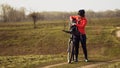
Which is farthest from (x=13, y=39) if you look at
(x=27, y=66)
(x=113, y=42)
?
(x=27, y=66)

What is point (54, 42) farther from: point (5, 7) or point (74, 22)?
Result: point (5, 7)

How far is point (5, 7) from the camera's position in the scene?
161000mm

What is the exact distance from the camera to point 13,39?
5544cm

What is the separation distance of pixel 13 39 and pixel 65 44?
11754 mm

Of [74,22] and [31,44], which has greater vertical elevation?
[74,22]

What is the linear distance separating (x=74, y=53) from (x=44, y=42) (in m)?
37.7

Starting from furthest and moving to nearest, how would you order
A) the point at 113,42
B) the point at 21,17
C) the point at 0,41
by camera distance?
the point at 21,17, the point at 0,41, the point at 113,42

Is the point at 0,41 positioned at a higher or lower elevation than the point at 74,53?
lower

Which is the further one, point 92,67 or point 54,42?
point 54,42

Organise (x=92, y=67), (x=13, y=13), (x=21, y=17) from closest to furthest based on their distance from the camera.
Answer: (x=92, y=67)
(x=13, y=13)
(x=21, y=17)

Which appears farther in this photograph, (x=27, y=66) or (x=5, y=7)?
(x=5, y=7)

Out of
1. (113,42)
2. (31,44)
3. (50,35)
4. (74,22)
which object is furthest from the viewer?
(50,35)

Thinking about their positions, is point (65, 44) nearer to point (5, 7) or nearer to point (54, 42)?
point (54, 42)

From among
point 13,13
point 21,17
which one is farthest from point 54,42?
point 21,17
